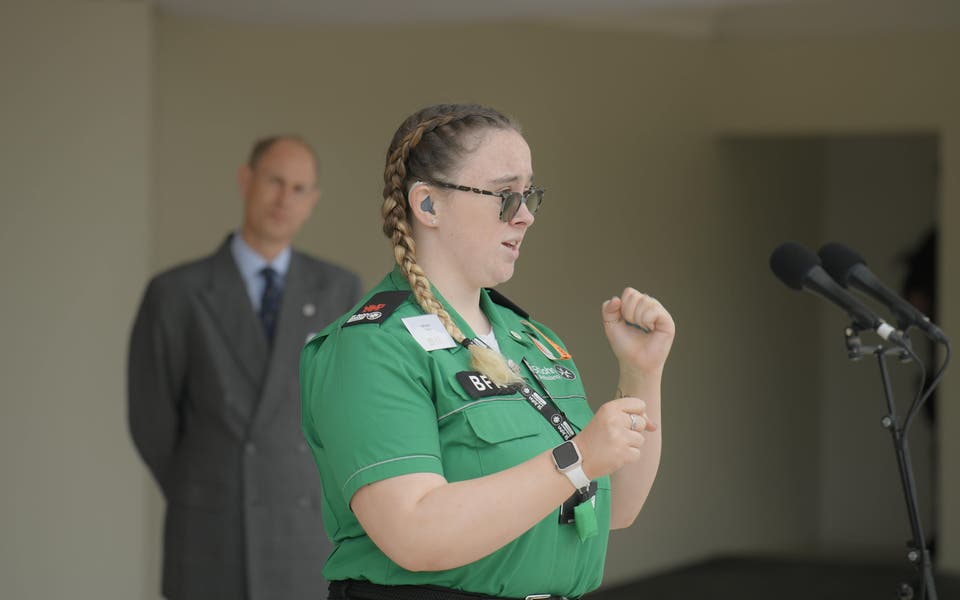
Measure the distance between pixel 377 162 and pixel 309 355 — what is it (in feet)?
13.9

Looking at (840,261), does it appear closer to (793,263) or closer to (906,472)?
(793,263)

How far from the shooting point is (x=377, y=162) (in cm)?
610

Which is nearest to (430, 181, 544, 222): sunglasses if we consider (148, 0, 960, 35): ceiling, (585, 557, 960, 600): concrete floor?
(148, 0, 960, 35): ceiling

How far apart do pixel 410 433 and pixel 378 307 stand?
0.76ft

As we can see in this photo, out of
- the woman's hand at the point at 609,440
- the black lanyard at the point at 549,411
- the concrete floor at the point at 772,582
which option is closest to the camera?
the woman's hand at the point at 609,440

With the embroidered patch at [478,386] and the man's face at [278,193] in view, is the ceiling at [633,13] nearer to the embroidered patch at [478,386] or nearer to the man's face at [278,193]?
the man's face at [278,193]

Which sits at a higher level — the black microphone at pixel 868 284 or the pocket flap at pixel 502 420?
the black microphone at pixel 868 284

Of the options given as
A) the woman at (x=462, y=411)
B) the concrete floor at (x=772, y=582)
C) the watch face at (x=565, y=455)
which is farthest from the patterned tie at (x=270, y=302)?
the concrete floor at (x=772, y=582)

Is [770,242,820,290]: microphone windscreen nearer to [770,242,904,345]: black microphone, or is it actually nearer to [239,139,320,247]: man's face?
[770,242,904,345]: black microphone

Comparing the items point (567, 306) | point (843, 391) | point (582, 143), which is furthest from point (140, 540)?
point (843, 391)

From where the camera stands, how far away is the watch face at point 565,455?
1.71 metres

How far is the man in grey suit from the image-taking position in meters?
3.48

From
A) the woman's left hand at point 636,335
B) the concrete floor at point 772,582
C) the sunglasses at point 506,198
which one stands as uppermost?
the sunglasses at point 506,198

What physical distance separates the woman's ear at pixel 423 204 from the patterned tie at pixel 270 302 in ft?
5.79
